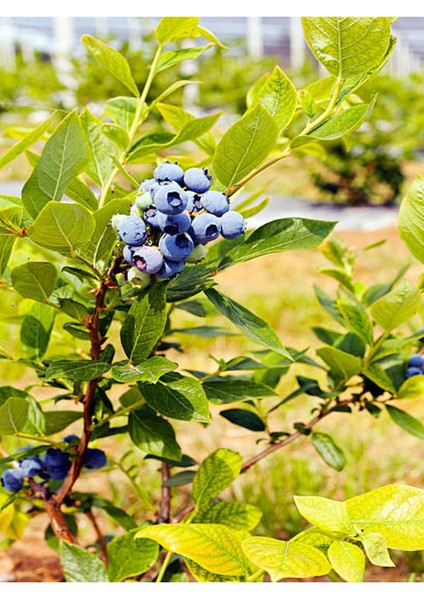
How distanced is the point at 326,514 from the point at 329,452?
1.49 ft

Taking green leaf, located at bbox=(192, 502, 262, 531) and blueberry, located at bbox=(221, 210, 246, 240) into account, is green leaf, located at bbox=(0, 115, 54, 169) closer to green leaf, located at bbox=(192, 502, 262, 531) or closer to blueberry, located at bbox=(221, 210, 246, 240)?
blueberry, located at bbox=(221, 210, 246, 240)

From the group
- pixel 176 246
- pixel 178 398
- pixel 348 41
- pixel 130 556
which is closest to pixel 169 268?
pixel 176 246

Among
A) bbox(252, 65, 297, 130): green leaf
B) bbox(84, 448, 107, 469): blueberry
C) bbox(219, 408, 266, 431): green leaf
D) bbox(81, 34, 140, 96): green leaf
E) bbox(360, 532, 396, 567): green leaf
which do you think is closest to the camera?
bbox(360, 532, 396, 567): green leaf

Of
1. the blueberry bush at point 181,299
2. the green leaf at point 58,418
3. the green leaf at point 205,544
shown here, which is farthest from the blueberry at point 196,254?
the green leaf at point 58,418

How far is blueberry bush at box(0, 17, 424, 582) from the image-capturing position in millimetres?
542

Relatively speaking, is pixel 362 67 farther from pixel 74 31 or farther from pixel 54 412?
pixel 74 31

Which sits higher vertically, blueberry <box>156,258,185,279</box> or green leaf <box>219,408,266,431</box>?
blueberry <box>156,258,185,279</box>

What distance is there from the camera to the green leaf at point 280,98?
2.28ft

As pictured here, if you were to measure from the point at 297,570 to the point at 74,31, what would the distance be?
1743cm

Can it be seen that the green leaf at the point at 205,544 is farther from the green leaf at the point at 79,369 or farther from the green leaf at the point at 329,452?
the green leaf at the point at 329,452

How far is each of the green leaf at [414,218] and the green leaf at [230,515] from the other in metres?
0.33

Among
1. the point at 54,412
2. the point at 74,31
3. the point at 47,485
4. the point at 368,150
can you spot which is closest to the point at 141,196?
the point at 54,412

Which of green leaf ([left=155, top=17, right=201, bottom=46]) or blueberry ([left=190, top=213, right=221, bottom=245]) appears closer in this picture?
blueberry ([left=190, top=213, right=221, bottom=245])

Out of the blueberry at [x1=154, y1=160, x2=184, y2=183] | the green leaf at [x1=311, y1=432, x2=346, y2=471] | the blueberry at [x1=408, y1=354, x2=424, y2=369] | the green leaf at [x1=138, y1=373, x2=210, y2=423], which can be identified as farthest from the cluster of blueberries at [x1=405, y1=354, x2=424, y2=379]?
the blueberry at [x1=154, y1=160, x2=184, y2=183]
